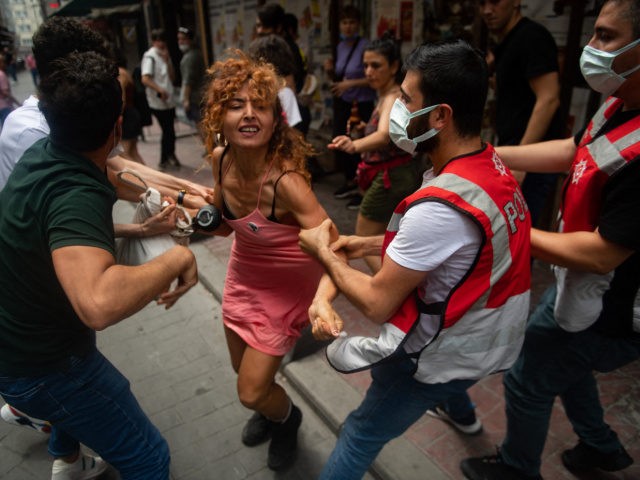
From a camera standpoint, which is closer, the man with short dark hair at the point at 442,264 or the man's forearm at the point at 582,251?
the man with short dark hair at the point at 442,264

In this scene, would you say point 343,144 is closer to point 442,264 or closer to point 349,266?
point 349,266

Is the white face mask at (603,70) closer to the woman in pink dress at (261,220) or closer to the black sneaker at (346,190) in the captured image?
the woman in pink dress at (261,220)

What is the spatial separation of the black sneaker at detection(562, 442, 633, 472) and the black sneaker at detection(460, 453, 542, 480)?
30 cm

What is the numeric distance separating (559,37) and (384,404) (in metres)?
3.58

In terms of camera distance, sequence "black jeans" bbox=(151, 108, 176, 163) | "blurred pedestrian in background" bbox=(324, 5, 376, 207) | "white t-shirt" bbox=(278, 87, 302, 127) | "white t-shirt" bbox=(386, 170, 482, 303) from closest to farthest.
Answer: "white t-shirt" bbox=(386, 170, 482, 303) → "white t-shirt" bbox=(278, 87, 302, 127) → "blurred pedestrian in background" bbox=(324, 5, 376, 207) → "black jeans" bbox=(151, 108, 176, 163)

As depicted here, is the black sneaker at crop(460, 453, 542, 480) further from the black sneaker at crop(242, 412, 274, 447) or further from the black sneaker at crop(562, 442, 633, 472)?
the black sneaker at crop(242, 412, 274, 447)

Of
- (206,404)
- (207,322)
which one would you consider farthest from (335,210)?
(206,404)

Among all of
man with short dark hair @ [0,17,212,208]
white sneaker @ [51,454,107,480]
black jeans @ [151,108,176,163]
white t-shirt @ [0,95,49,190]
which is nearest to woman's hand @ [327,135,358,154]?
man with short dark hair @ [0,17,212,208]

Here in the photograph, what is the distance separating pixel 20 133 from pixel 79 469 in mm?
1742

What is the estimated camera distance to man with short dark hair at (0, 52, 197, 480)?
141 centimetres

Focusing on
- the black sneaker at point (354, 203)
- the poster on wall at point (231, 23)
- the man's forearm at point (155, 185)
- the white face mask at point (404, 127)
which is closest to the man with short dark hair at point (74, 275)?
the man's forearm at point (155, 185)

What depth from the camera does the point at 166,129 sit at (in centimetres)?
789

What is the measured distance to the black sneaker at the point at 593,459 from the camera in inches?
91.1

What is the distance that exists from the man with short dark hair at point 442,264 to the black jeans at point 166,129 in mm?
6774
